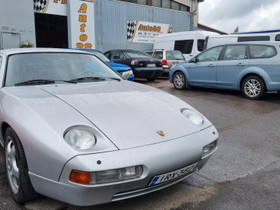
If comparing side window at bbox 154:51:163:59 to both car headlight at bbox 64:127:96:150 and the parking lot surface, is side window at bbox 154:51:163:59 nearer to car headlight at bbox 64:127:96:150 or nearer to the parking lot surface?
the parking lot surface

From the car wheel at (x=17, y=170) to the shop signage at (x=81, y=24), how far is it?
14.4 meters

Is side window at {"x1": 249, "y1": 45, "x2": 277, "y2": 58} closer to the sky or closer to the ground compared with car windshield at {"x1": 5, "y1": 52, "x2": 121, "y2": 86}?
closer to the sky

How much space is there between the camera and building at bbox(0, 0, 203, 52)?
14.0 m

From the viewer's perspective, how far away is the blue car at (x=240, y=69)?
680cm

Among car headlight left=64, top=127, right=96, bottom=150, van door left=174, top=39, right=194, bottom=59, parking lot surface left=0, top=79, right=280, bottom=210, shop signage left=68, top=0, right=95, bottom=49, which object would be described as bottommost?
parking lot surface left=0, top=79, right=280, bottom=210

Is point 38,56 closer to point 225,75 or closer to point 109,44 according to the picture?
point 225,75

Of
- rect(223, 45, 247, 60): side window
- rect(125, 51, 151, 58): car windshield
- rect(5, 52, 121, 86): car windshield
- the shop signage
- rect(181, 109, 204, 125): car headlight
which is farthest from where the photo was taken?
the shop signage

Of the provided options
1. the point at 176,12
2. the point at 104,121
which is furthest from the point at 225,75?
the point at 176,12

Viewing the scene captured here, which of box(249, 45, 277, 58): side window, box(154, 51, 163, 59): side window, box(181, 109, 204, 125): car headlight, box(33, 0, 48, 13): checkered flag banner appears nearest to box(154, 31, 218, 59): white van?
box(154, 51, 163, 59): side window

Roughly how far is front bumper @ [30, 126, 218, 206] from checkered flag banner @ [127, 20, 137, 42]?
1742cm

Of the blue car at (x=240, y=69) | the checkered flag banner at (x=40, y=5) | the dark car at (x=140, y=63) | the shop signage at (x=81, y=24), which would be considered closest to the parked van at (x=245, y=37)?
the dark car at (x=140, y=63)

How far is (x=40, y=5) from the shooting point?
14734 millimetres

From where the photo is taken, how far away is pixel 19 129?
2.10m

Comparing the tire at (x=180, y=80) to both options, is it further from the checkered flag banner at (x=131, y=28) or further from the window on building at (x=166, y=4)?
the window on building at (x=166, y=4)
